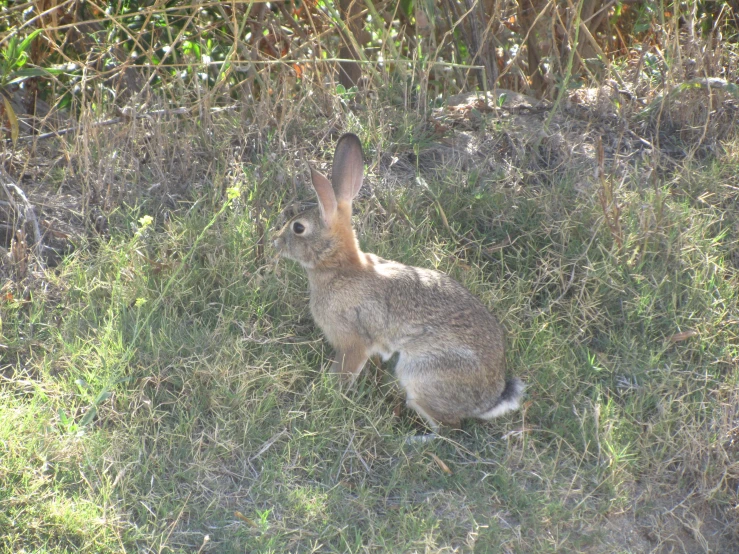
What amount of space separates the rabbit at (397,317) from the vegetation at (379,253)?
148mm

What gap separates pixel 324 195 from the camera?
4.44m

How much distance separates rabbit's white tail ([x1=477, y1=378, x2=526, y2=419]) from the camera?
4227mm

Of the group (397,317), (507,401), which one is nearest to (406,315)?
(397,317)

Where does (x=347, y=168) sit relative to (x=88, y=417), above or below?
above

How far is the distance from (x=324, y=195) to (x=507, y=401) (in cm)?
144

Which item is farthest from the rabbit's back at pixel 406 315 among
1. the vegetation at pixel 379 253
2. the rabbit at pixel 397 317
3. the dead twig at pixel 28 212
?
the dead twig at pixel 28 212

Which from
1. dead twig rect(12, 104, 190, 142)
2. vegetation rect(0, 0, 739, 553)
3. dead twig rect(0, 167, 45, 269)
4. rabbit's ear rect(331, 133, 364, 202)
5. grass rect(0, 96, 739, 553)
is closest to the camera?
grass rect(0, 96, 739, 553)

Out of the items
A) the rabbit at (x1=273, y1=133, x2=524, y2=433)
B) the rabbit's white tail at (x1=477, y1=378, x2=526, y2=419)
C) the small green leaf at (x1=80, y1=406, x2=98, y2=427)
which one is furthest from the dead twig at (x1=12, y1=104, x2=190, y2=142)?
the rabbit's white tail at (x1=477, y1=378, x2=526, y2=419)

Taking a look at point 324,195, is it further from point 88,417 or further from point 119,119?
point 119,119

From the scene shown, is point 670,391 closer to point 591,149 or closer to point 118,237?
point 591,149

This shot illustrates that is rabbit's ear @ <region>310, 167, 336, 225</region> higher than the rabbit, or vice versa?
rabbit's ear @ <region>310, 167, 336, 225</region>

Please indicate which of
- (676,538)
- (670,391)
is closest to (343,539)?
(676,538)

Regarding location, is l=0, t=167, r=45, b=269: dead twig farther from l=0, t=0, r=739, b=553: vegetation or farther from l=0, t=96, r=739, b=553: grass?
l=0, t=96, r=739, b=553: grass

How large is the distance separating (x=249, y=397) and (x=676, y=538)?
2.13 metres
